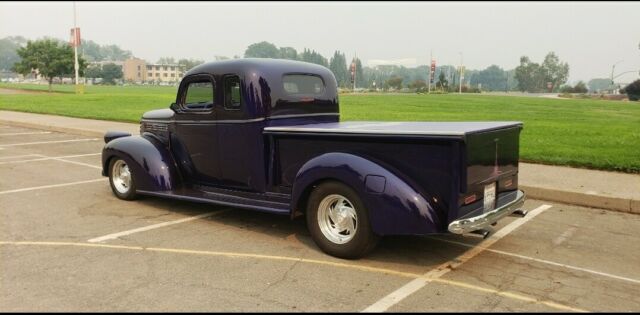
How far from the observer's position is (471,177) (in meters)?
4.29

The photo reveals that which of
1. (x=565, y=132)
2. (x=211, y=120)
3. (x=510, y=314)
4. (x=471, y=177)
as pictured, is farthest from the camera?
(x=565, y=132)

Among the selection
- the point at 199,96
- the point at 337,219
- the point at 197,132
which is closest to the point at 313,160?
the point at 337,219

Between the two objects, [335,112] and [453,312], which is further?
[335,112]

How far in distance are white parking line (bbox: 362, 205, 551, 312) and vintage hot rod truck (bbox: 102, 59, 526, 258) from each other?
0.32m

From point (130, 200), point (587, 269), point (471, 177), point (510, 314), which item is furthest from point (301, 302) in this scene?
point (130, 200)

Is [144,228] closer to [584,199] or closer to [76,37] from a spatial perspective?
[584,199]

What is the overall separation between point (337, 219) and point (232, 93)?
1.90 m

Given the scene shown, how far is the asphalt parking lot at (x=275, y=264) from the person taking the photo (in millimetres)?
3750

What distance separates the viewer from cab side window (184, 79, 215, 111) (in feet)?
19.5

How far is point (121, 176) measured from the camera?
7027mm

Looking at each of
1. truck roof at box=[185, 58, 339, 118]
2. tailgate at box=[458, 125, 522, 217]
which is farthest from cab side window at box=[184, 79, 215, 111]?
tailgate at box=[458, 125, 522, 217]

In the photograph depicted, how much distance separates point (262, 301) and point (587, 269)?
2818mm

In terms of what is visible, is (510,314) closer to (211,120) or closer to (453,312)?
(453,312)

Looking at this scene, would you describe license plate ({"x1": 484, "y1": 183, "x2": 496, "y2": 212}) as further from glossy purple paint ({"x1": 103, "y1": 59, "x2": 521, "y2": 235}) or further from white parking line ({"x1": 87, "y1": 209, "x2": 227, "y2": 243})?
white parking line ({"x1": 87, "y1": 209, "x2": 227, "y2": 243})
